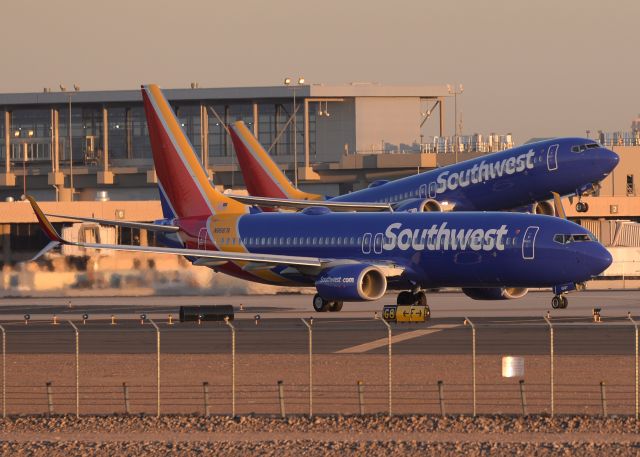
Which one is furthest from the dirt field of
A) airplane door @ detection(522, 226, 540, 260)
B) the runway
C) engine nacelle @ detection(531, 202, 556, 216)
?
engine nacelle @ detection(531, 202, 556, 216)

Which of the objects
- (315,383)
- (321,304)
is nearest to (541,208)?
(321,304)

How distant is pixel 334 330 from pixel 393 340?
4.87 m

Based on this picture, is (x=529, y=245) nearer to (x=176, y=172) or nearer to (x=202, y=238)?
(x=202, y=238)

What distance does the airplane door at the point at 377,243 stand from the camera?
208ft

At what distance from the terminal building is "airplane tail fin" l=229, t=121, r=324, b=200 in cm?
5419

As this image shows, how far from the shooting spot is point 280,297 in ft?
255

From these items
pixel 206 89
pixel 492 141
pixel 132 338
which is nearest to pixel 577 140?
pixel 132 338

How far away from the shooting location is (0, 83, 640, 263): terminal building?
151750 mm

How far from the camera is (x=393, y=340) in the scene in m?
48.3

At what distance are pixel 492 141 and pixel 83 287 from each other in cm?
7280

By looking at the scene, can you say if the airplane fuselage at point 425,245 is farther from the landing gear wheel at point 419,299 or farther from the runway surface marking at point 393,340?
the runway surface marking at point 393,340

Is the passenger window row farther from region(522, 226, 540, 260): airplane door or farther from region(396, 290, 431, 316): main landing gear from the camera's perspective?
region(522, 226, 540, 260): airplane door

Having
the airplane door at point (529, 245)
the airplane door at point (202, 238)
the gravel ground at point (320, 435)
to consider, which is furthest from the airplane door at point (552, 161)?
the gravel ground at point (320, 435)

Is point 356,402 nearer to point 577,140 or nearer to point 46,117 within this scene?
point 577,140
